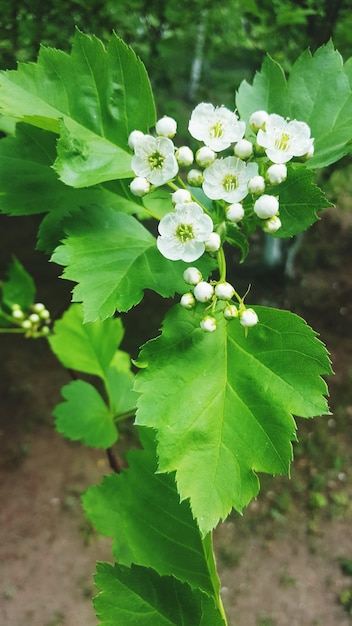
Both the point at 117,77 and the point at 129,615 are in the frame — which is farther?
the point at 117,77

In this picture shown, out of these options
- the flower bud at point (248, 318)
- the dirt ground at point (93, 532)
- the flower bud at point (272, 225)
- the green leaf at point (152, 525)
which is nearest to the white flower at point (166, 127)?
the flower bud at point (272, 225)

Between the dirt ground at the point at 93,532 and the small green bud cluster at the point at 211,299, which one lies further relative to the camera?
the dirt ground at the point at 93,532

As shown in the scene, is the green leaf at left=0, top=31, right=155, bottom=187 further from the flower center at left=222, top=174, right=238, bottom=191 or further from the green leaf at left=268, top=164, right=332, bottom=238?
the green leaf at left=268, top=164, right=332, bottom=238

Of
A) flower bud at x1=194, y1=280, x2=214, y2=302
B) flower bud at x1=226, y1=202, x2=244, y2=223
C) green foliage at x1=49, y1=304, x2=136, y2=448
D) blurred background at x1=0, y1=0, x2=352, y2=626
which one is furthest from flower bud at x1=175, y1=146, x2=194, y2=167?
blurred background at x1=0, y1=0, x2=352, y2=626

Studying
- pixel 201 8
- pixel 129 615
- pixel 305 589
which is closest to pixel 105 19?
pixel 201 8

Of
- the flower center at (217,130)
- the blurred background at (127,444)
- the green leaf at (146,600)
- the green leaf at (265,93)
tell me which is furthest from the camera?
the blurred background at (127,444)

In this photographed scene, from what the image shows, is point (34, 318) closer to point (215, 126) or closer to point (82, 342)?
point (82, 342)

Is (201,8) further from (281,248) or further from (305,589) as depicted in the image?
(305,589)

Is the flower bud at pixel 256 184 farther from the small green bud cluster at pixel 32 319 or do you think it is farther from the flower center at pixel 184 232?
the small green bud cluster at pixel 32 319
